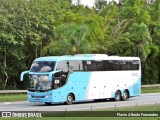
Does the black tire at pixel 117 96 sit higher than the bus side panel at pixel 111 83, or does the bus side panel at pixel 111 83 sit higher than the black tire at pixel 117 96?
the bus side panel at pixel 111 83

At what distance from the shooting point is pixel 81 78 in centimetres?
3359

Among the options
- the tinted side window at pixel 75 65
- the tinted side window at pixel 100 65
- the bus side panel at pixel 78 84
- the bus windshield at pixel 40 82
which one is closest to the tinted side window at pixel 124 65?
the tinted side window at pixel 100 65

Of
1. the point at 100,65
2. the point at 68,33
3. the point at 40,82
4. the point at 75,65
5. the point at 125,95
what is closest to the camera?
the point at 40,82

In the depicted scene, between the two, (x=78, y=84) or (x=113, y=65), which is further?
(x=113, y=65)

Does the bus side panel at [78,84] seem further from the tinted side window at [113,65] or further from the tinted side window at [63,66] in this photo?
the tinted side window at [113,65]

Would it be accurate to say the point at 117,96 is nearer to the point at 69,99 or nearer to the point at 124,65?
the point at 124,65

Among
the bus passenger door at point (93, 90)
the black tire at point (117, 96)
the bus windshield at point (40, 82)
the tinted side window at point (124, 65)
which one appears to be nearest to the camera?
the bus windshield at point (40, 82)

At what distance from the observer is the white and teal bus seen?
31812 mm

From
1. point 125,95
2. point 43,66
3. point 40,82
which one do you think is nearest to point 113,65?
point 125,95

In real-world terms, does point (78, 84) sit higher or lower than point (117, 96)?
higher

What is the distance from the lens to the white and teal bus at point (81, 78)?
104 feet

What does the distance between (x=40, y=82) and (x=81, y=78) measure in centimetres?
335

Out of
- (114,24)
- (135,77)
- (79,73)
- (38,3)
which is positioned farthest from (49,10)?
(79,73)

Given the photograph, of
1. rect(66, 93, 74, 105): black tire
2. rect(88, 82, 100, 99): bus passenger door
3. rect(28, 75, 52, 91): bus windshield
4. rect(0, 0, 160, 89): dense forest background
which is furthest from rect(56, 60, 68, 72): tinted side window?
rect(0, 0, 160, 89): dense forest background
